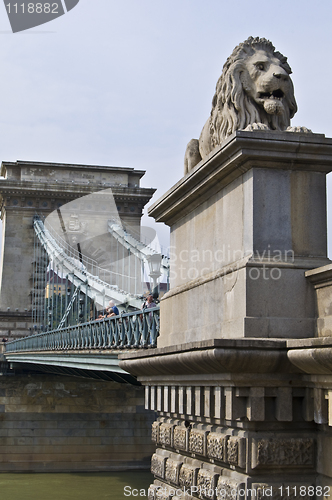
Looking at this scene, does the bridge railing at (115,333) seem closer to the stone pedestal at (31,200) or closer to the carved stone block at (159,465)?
the carved stone block at (159,465)

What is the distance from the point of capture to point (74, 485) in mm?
32125

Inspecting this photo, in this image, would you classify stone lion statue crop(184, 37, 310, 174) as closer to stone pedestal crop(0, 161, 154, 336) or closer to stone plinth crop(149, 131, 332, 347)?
stone plinth crop(149, 131, 332, 347)

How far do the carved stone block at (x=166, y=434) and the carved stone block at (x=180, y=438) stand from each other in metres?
0.13

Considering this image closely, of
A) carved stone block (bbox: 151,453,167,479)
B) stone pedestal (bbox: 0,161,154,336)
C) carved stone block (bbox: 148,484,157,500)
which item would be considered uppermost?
stone pedestal (bbox: 0,161,154,336)

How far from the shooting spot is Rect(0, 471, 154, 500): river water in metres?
29.7

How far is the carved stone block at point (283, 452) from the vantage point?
244 inches

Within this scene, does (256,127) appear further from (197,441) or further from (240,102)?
(197,441)

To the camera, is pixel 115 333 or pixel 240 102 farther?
pixel 115 333

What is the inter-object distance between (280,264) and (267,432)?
1363 millimetres

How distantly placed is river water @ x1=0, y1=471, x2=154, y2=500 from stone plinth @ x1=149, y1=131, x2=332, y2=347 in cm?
2228

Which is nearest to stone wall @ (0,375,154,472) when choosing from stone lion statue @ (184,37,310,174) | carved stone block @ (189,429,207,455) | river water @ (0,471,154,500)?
river water @ (0,471,154,500)

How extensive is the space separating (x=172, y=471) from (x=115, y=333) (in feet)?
31.2

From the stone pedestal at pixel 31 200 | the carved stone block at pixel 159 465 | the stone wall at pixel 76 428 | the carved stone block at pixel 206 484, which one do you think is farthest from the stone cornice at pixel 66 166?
the carved stone block at pixel 206 484

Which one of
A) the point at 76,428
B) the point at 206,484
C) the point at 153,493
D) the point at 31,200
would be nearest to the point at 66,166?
the point at 31,200
